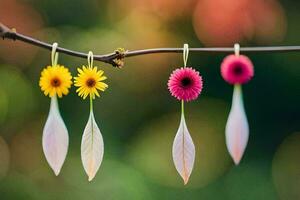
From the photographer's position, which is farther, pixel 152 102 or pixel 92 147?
pixel 152 102

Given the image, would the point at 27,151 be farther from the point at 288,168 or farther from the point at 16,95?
the point at 288,168

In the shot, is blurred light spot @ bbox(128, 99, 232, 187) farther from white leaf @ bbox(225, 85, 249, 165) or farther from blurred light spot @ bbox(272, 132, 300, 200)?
white leaf @ bbox(225, 85, 249, 165)

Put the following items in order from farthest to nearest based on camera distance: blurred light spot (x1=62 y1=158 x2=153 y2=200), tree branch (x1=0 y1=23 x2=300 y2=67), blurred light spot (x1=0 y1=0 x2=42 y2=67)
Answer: blurred light spot (x1=0 y1=0 x2=42 y2=67) < blurred light spot (x1=62 y1=158 x2=153 y2=200) < tree branch (x1=0 y1=23 x2=300 y2=67)

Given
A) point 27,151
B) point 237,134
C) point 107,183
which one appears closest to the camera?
point 237,134

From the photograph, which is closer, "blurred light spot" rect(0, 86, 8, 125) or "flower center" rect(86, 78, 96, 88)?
"flower center" rect(86, 78, 96, 88)

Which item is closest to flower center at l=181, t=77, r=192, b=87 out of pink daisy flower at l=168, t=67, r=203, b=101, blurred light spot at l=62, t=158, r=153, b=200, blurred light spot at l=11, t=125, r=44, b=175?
pink daisy flower at l=168, t=67, r=203, b=101

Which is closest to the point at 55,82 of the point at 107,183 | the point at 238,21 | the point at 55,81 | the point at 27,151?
the point at 55,81
